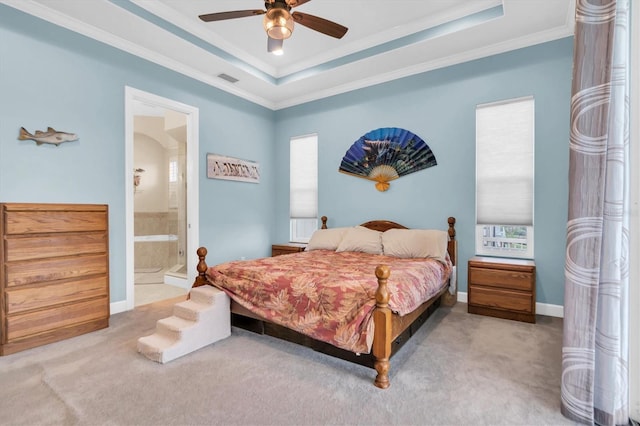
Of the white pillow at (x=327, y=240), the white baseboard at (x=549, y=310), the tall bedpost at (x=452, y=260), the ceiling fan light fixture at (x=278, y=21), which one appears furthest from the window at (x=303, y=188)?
the white baseboard at (x=549, y=310)

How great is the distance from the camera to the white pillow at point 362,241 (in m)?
3.98

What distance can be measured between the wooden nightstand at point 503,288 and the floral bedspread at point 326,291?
41 centimetres

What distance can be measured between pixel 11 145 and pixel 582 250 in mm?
4281

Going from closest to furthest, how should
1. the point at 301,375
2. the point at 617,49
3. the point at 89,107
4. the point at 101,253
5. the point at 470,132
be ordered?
the point at 617,49 → the point at 301,375 → the point at 101,253 → the point at 89,107 → the point at 470,132

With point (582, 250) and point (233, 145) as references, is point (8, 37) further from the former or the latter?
point (582, 250)

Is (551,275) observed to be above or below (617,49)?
below

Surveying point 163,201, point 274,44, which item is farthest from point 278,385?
point 163,201

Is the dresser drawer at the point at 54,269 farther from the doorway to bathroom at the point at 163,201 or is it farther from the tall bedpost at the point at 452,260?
the tall bedpost at the point at 452,260

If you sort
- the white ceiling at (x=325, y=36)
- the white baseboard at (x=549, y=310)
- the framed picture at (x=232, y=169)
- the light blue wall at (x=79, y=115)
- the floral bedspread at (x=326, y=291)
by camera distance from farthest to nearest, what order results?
the framed picture at (x=232, y=169)
the white baseboard at (x=549, y=310)
the white ceiling at (x=325, y=36)
the light blue wall at (x=79, y=115)
the floral bedspread at (x=326, y=291)

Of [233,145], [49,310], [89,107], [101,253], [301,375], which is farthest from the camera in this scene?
[233,145]

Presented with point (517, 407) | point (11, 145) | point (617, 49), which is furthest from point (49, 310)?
point (617, 49)

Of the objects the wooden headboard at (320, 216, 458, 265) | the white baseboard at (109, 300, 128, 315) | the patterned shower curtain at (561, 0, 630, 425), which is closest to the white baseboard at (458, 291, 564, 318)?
the wooden headboard at (320, 216, 458, 265)

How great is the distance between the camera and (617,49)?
63.9 inches

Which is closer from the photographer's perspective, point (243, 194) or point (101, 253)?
point (101, 253)
